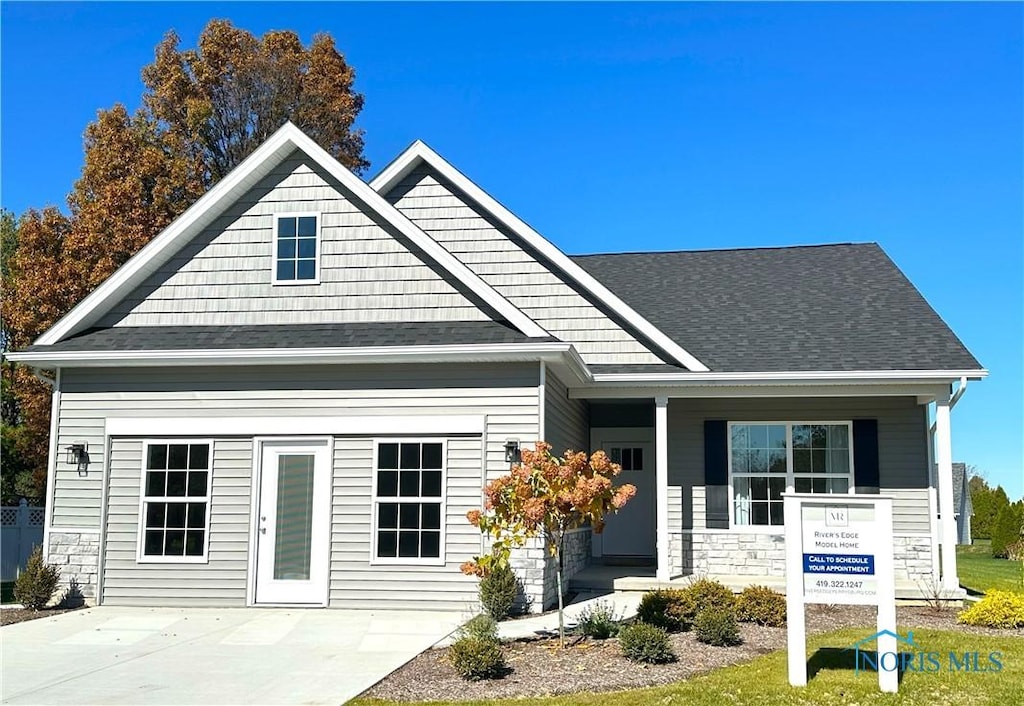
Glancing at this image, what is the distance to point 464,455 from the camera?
464 inches

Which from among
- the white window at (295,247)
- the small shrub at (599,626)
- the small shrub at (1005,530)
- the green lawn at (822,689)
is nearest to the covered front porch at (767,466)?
the small shrub at (599,626)

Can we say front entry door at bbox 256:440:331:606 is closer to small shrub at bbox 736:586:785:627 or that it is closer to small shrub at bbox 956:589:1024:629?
small shrub at bbox 736:586:785:627

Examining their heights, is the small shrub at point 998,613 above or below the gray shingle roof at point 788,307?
below

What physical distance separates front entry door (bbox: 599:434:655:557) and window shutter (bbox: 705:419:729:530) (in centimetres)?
A: 195

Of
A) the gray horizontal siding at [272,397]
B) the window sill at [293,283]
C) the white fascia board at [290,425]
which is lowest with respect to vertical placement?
the white fascia board at [290,425]

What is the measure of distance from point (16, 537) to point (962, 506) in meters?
39.3

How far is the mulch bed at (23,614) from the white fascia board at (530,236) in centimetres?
749

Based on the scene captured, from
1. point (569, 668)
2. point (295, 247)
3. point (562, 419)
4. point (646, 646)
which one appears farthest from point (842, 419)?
point (295, 247)

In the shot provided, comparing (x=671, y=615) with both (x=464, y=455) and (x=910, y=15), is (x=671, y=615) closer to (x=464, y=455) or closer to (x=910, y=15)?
(x=464, y=455)

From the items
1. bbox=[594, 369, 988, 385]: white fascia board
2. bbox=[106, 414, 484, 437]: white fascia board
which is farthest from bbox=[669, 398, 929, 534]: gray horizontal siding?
bbox=[106, 414, 484, 437]: white fascia board

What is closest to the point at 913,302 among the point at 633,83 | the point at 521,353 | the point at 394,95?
the point at 633,83

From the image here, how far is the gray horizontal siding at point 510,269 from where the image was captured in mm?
14828

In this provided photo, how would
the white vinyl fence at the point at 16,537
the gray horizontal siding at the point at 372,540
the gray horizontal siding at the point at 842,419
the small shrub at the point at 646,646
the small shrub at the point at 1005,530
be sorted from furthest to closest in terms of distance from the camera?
the small shrub at the point at 1005,530, the white vinyl fence at the point at 16,537, the gray horizontal siding at the point at 842,419, the gray horizontal siding at the point at 372,540, the small shrub at the point at 646,646

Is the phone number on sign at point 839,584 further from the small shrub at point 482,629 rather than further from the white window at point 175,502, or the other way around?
the white window at point 175,502
